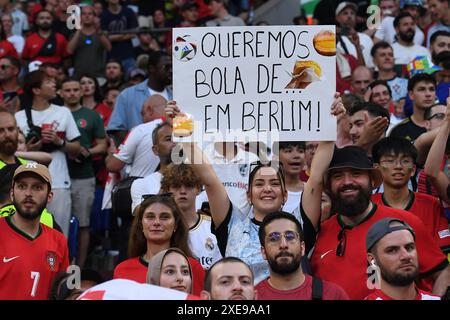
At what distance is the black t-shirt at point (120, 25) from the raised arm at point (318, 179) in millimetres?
8474

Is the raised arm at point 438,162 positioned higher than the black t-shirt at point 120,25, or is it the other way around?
the black t-shirt at point 120,25

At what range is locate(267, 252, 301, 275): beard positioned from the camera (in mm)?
7109

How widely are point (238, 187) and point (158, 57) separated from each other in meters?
3.15

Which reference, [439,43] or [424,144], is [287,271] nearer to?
[424,144]

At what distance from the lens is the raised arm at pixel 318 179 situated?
312 inches

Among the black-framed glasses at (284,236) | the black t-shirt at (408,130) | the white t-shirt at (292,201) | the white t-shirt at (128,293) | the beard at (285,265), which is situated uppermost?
the black t-shirt at (408,130)

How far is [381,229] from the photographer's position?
7.08m

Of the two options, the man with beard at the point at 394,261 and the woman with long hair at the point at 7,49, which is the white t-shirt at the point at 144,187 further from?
the woman with long hair at the point at 7,49

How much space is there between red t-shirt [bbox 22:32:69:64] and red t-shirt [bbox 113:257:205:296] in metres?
7.69

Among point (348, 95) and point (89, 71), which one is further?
point (89, 71)

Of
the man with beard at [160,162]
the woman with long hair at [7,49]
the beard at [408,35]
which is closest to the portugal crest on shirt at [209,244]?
the man with beard at [160,162]

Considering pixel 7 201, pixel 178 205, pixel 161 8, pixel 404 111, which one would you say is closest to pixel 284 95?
pixel 178 205
